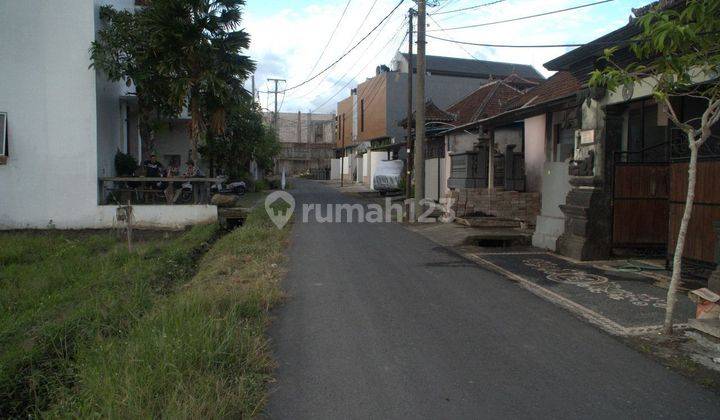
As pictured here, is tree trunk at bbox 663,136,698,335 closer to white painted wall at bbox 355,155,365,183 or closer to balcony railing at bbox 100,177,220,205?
balcony railing at bbox 100,177,220,205

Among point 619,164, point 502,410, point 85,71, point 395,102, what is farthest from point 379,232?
point 395,102

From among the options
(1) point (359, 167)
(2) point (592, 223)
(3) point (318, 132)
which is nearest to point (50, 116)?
(2) point (592, 223)

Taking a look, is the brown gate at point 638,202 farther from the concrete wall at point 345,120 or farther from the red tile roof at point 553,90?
the concrete wall at point 345,120

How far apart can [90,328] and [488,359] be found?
4.65 meters

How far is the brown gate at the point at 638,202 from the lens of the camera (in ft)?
33.2

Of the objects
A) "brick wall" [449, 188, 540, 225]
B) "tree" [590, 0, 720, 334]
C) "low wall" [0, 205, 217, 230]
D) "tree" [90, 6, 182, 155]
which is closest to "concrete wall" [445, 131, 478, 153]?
"brick wall" [449, 188, 540, 225]

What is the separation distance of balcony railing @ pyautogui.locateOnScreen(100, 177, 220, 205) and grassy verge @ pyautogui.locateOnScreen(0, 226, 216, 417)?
2277 millimetres

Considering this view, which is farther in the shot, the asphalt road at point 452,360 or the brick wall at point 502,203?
the brick wall at point 502,203

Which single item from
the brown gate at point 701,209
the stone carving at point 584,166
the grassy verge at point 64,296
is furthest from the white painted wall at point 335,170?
the brown gate at point 701,209

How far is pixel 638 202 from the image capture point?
10.2 metres

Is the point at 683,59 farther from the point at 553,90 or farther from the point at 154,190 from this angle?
the point at 154,190

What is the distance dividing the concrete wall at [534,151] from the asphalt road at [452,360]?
29.8 ft

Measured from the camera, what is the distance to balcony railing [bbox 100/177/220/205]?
15.8m

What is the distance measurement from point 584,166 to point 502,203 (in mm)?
5854
